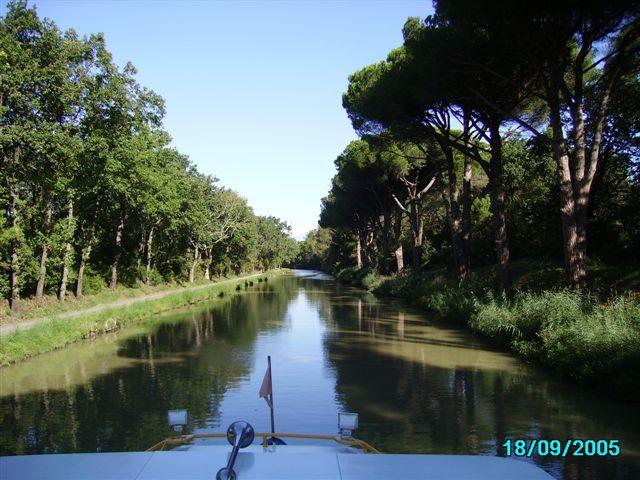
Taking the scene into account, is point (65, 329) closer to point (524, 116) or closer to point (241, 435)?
point (241, 435)

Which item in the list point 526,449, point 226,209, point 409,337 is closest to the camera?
point 526,449

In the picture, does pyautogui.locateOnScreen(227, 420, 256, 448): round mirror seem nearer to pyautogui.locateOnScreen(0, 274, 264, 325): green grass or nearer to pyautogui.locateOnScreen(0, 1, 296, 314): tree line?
pyautogui.locateOnScreen(0, 1, 296, 314): tree line

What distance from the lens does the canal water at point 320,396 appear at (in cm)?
786

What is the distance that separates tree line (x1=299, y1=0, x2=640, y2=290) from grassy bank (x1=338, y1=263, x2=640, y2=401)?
4.84ft

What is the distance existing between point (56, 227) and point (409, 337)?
1586 centimetres

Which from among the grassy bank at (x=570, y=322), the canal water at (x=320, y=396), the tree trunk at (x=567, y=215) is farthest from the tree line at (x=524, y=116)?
the canal water at (x=320, y=396)

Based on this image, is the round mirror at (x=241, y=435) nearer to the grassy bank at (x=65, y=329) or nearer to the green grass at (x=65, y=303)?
the grassy bank at (x=65, y=329)

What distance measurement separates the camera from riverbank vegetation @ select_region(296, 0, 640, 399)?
12570 mm

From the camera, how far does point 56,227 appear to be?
2195 cm

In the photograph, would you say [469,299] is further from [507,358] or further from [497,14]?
[497,14]

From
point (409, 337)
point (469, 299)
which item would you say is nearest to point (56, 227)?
point (409, 337)

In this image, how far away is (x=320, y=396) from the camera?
10.6m

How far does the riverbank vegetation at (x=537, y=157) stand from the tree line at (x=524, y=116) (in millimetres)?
54

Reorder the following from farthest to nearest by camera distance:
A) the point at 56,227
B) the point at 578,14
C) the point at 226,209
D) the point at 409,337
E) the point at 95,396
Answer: the point at 226,209
the point at 56,227
the point at 409,337
the point at 578,14
the point at 95,396
